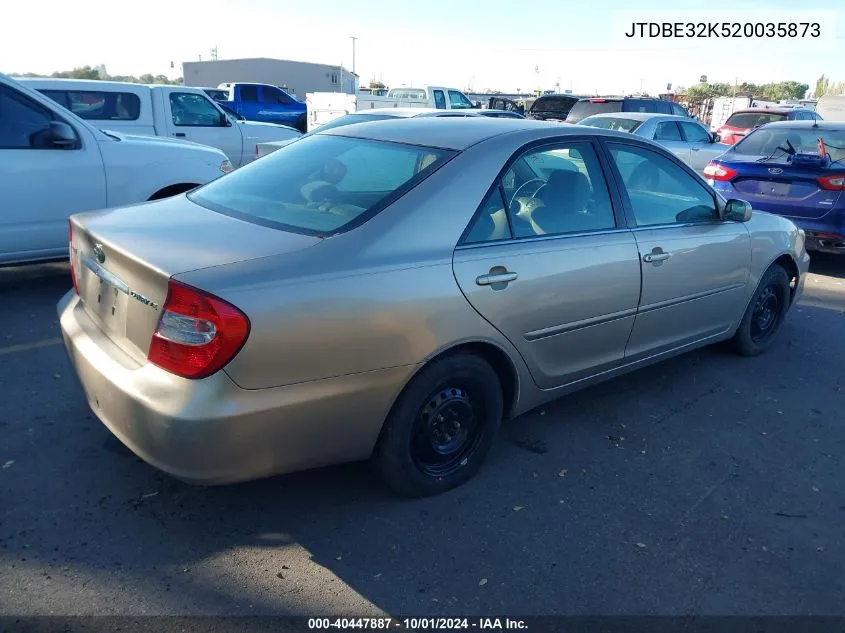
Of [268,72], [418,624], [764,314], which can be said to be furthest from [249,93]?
[268,72]

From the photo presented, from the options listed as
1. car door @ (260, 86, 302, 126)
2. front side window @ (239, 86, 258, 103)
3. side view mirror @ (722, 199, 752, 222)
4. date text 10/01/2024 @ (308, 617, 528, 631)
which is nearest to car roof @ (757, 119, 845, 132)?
side view mirror @ (722, 199, 752, 222)

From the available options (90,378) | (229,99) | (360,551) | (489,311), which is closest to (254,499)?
(360,551)

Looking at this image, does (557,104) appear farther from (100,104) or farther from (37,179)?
(37,179)

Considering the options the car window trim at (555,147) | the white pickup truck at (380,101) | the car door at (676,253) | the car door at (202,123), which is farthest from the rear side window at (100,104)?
the car door at (676,253)

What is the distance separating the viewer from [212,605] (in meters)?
2.53

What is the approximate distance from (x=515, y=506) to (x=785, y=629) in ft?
3.66

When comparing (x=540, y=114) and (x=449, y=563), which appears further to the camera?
(x=540, y=114)

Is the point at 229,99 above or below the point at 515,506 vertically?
above

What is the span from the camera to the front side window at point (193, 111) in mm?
10935

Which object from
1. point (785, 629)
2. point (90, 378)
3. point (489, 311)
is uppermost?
point (489, 311)

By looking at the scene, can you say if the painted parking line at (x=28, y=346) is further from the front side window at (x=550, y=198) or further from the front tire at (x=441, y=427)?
the front side window at (x=550, y=198)

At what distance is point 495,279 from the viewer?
10.4ft

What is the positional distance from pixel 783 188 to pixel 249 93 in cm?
1894

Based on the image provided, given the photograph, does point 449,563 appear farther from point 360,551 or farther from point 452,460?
point 452,460
